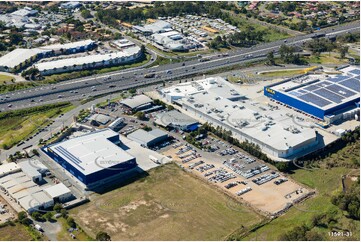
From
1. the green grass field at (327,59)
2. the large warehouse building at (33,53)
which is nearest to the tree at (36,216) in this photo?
the large warehouse building at (33,53)

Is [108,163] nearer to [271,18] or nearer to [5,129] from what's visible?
[5,129]

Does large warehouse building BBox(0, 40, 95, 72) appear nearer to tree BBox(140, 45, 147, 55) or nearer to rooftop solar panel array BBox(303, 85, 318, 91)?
tree BBox(140, 45, 147, 55)

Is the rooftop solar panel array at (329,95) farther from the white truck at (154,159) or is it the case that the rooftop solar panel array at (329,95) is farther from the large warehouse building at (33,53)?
the large warehouse building at (33,53)

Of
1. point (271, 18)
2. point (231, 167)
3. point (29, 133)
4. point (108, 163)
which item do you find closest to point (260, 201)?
point (231, 167)

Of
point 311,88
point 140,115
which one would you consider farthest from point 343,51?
point 140,115

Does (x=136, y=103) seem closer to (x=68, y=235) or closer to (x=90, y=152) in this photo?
(x=90, y=152)
